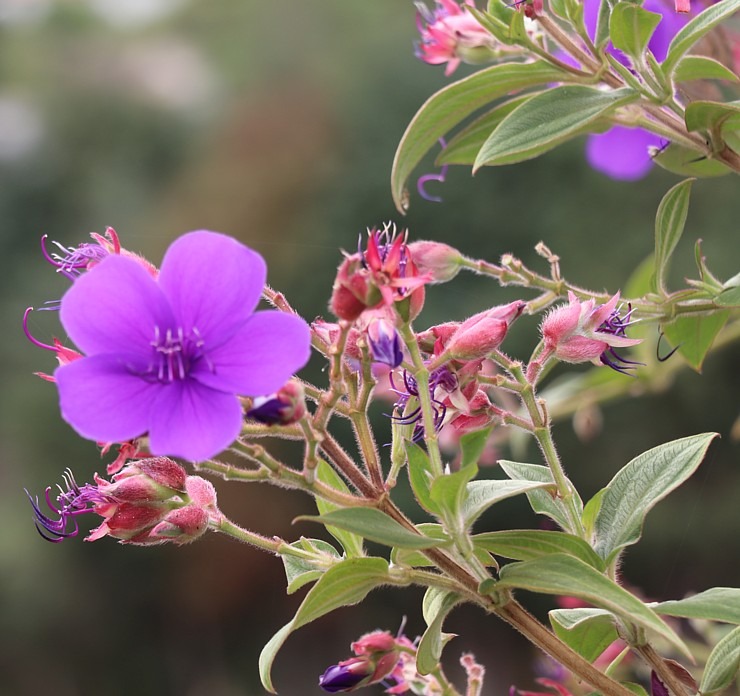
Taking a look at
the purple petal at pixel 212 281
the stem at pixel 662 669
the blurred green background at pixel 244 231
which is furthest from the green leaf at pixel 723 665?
the blurred green background at pixel 244 231

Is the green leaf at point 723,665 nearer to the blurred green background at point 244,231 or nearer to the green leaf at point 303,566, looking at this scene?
the green leaf at point 303,566

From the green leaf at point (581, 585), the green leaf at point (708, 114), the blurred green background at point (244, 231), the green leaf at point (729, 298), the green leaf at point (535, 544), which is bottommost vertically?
the blurred green background at point (244, 231)

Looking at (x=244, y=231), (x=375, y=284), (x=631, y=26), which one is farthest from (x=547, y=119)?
(x=244, y=231)

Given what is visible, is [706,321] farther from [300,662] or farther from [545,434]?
[300,662]

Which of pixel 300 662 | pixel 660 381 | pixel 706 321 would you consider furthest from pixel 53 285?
pixel 706 321

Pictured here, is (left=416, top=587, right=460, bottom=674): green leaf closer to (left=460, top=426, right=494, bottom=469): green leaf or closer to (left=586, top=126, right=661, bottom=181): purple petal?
(left=460, top=426, right=494, bottom=469): green leaf

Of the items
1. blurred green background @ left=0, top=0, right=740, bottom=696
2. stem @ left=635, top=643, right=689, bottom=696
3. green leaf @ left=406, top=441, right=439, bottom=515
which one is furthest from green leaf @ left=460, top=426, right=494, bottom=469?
blurred green background @ left=0, top=0, right=740, bottom=696
